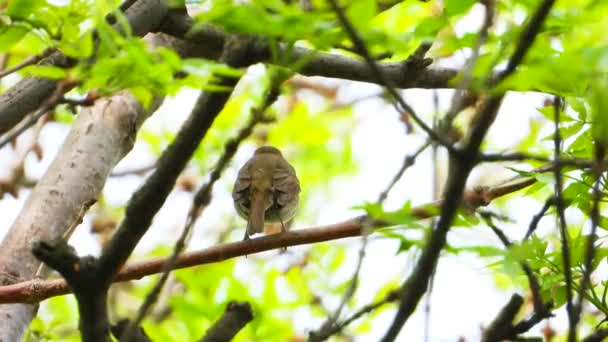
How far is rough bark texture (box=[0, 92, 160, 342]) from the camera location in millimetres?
4188

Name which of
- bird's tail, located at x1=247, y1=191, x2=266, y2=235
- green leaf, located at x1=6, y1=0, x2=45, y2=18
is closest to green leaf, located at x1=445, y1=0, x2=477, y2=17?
green leaf, located at x1=6, y1=0, x2=45, y2=18

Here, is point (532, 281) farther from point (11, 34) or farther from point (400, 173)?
point (11, 34)

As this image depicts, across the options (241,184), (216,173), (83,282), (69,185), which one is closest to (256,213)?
(241,184)

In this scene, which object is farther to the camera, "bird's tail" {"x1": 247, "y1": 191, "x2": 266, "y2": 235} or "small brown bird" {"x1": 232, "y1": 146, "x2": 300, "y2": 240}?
"small brown bird" {"x1": 232, "y1": 146, "x2": 300, "y2": 240}

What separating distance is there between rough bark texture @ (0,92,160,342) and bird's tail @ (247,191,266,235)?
0.79 meters

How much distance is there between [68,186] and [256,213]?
1.27 meters

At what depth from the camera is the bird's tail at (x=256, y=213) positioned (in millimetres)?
5430

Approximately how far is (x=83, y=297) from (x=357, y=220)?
1.30 m

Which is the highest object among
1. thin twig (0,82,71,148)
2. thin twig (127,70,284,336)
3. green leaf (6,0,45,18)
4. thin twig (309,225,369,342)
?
green leaf (6,0,45,18)

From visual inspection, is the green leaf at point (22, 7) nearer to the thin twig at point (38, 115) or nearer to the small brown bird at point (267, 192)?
the thin twig at point (38, 115)

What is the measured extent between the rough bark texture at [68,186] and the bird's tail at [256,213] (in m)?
0.79

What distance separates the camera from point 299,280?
635 cm

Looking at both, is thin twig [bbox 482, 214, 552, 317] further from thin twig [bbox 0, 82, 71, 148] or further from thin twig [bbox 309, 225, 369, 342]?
thin twig [bbox 0, 82, 71, 148]

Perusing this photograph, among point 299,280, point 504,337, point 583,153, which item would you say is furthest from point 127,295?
point 504,337
